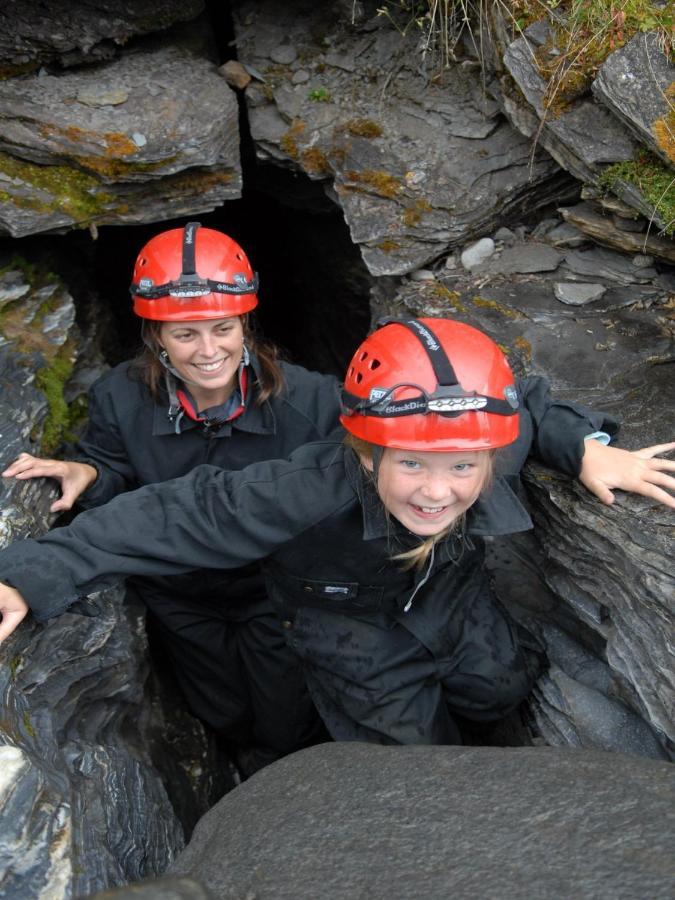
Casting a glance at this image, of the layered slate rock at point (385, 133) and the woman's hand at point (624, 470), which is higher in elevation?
the layered slate rock at point (385, 133)

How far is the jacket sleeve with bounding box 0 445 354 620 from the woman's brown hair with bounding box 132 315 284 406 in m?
1.17

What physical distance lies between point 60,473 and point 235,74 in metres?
3.63

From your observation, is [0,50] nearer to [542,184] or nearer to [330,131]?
[330,131]

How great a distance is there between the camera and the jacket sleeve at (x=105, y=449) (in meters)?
5.19

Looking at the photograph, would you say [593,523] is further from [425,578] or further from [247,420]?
[247,420]

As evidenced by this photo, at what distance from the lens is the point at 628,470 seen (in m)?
4.14

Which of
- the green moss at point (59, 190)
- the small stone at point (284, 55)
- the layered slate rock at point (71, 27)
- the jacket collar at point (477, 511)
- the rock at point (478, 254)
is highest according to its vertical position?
the layered slate rock at point (71, 27)

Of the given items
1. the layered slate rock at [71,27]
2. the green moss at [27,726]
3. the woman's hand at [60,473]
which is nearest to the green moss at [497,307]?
the woman's hand at [60,473]

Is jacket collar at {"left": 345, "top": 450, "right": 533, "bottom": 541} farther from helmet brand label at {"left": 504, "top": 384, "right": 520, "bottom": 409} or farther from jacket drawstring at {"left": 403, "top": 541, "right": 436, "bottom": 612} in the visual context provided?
helmet brand label at {"left": 504, "top": 384, "right": 520, "bottom": 409}

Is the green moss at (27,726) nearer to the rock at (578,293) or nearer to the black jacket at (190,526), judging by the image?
the black jacket at (190,526)

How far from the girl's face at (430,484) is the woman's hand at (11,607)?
1663 millimetres

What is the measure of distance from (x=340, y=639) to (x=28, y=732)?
1652mm

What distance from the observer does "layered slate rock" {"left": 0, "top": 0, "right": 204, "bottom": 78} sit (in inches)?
218

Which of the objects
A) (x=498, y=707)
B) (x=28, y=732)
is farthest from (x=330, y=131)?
(x=28, y=732)
